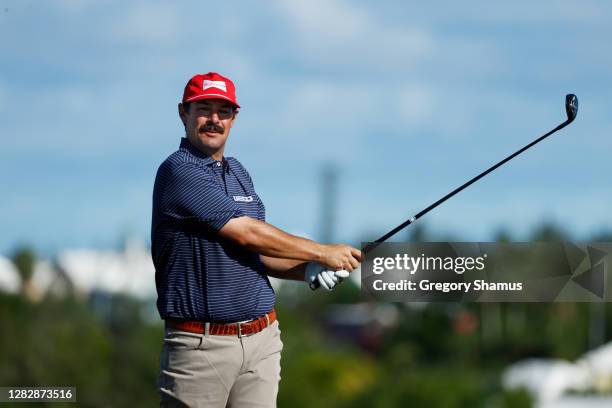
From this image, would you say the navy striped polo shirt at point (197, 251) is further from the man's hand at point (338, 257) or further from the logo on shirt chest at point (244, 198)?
the man's hand at point (338, 257)

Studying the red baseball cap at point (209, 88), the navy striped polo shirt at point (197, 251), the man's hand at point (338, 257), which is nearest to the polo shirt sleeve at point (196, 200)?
the navy striped polo shirt at point (197, 251)

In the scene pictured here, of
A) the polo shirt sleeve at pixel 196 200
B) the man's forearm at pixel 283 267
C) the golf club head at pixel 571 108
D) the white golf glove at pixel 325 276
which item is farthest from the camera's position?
the golf club head at pixel 571 108

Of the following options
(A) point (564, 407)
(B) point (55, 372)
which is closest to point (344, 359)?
(A) point (564, 407)

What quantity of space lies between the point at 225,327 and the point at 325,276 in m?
0.55

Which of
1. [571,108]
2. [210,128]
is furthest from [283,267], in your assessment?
[571,108]

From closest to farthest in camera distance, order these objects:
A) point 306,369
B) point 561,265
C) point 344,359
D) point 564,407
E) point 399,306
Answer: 1. point 561,265
2. point 564,407
3. point 306,369
4. point 344,359
5. point 399,306

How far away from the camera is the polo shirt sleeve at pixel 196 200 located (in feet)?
18.3

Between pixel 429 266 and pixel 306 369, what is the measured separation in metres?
31.3

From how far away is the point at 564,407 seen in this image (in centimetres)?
3509

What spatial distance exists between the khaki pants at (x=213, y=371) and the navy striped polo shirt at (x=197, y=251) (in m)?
0.11

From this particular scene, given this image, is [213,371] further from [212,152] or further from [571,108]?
[571,108]

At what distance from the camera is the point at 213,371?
5668 millimetres

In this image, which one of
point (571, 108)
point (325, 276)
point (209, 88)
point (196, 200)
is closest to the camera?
point (196, 200)

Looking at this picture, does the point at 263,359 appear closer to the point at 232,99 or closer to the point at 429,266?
the point at 232,99
